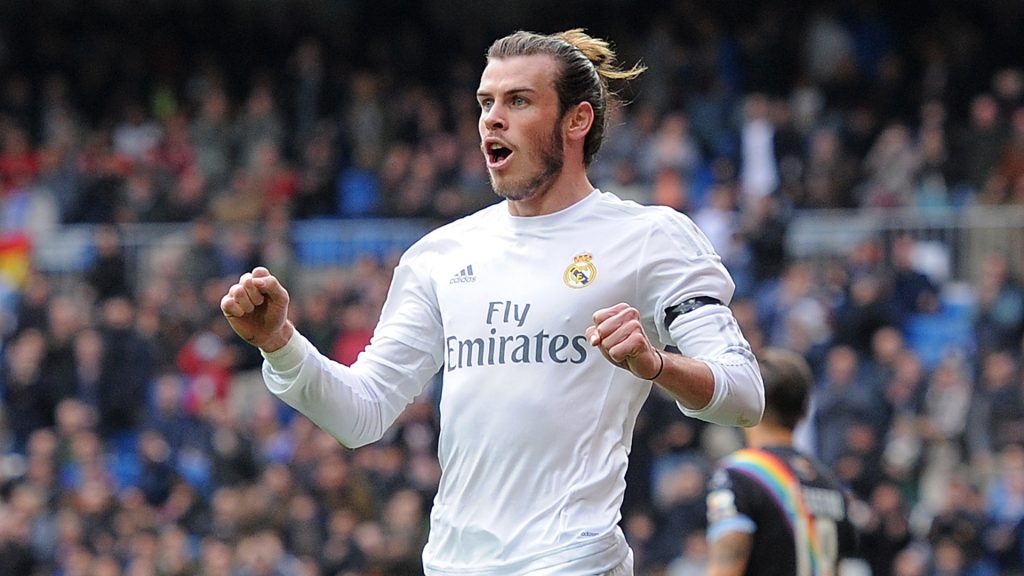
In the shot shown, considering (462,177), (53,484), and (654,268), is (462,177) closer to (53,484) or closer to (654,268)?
(53,484)

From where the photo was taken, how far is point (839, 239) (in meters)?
16.2

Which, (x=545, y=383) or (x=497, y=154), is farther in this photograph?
(x=497, y=154)

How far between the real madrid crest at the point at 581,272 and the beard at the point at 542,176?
10.0 inches

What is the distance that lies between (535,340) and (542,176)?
50 cm

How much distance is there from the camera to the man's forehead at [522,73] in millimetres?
5078

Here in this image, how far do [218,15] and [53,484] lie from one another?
939cm

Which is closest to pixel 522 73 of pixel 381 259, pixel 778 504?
pixel 778 504

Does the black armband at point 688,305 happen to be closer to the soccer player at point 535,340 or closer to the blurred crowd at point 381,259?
the soccer player at point 535,340

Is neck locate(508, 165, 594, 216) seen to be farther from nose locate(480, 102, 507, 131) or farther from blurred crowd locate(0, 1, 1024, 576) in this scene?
blurred crowd locate(0, 1, 1024, 576)

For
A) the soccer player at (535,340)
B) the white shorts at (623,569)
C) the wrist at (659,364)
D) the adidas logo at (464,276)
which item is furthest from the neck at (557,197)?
the white shorts at (623,569)

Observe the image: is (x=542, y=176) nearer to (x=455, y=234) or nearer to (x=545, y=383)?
(x=455, y=234)

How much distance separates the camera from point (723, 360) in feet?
15.3

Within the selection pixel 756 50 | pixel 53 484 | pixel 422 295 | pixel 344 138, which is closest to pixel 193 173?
pixel 344 138

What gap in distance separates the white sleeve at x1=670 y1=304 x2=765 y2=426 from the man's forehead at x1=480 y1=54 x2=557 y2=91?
0.81 meters
